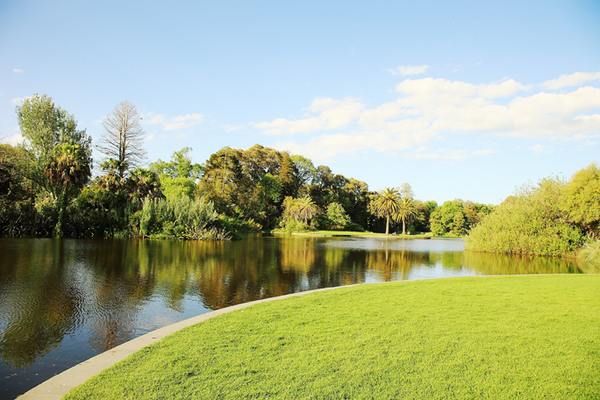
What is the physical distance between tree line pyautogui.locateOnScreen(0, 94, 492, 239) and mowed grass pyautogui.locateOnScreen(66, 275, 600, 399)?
A: 2819cm

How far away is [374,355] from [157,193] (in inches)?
1453

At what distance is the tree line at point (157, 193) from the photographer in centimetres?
3050

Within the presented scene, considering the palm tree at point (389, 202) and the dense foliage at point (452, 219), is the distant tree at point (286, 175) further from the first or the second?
the dense foliage at point (452, 219)

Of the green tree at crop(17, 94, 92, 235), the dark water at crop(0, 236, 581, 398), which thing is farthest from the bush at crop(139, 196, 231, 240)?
the dark water at crop(0, 236, 581, 398)

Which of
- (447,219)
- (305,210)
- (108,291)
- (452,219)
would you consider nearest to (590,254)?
(108,291)

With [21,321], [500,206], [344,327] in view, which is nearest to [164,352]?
[344,327]

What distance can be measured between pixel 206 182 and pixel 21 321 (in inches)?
2012

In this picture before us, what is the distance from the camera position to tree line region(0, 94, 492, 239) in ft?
100

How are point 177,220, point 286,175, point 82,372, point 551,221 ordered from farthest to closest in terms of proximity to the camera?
point 286,175 < point 177,220 < point 551,221 < point 82,372

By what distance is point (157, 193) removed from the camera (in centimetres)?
3731

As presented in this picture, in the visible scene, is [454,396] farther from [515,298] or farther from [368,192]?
[368,192]

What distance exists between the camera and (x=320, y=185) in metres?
76.6

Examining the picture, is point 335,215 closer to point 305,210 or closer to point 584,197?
point 305,210

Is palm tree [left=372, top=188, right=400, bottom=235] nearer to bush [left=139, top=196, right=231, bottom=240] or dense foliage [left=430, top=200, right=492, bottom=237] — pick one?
dense foliage [left=430, top=200, right=492, bottom=237]
